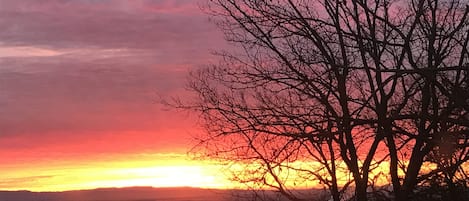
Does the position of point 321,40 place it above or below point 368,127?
above

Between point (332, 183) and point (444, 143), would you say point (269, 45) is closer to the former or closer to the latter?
point (332, 183)

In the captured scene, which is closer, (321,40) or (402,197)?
(402,197)

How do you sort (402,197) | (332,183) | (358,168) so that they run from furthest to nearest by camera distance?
(332,183) → (358,168) → (402,197)

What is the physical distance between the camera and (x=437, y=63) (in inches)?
497

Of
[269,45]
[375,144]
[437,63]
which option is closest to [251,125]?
[269,45]

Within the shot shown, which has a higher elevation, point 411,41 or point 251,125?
point 411,41

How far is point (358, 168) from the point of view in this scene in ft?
42.3

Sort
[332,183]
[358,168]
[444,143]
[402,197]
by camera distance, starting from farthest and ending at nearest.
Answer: [332,183], [358,168], [402,197], [444,143]

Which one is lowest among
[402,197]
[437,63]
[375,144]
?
[402,197]

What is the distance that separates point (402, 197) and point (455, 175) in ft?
4.03

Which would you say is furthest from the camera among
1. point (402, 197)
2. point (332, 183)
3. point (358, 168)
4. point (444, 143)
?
point (332, 183)

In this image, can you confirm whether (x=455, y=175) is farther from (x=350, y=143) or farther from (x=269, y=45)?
(x=269, y=45)

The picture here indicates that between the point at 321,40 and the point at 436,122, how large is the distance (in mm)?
2555

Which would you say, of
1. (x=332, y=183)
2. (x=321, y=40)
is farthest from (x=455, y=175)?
(x=321, y=40)
